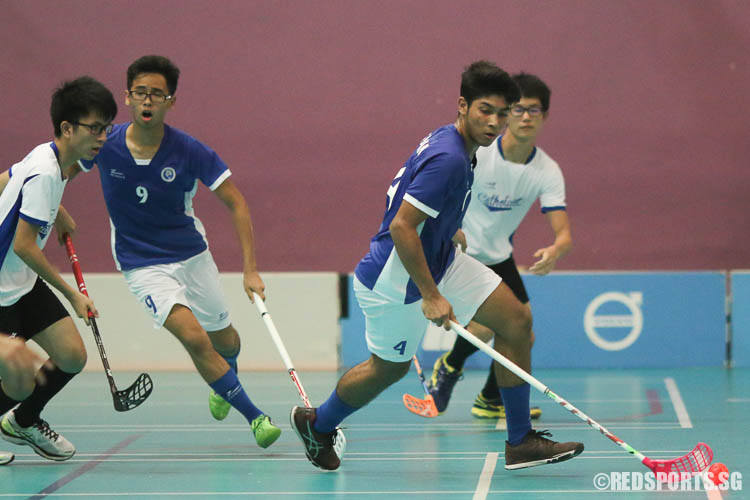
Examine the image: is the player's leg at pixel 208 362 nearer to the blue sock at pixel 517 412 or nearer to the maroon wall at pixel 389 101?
the blue sock at pixel 517 412

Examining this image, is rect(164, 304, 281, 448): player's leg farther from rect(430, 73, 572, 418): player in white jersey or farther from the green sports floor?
rect(430, 73, 572, 418): player in white jersey

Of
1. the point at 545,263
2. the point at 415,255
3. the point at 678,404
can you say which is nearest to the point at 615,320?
the point at 678,404

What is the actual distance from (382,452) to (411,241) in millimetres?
1480

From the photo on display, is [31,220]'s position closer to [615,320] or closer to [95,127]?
[95,127]

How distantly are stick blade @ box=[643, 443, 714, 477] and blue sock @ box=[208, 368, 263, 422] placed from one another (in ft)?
5.85

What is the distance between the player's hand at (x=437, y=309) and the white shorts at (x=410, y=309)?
156 millimetres

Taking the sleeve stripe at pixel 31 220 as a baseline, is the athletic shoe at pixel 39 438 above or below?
below

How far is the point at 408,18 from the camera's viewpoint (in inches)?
361

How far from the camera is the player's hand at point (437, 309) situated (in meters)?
3.96

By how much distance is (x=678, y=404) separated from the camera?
249 inches

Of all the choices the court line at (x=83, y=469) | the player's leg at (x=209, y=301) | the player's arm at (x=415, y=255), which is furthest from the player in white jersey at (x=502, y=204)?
the player's arm at (x=415, y=255)

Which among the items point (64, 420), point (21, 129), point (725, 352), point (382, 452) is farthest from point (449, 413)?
point (21, 129)

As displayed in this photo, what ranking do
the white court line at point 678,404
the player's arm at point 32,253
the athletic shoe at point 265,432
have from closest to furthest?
the player's arm at point 32,253 → the athletic shoe at point 265,432 → the white court line at point 678,404

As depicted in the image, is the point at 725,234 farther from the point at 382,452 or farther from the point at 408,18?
the point at 382,452
